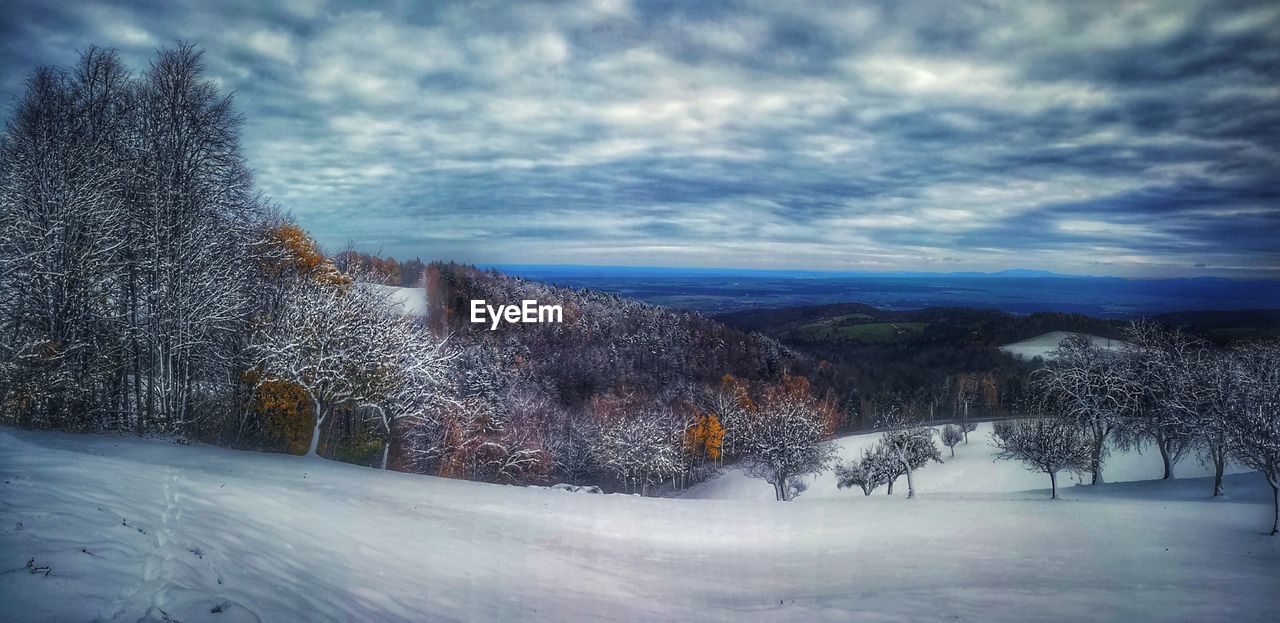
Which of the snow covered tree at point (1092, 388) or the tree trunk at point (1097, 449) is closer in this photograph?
the snow covered tree at point (1092, 388)

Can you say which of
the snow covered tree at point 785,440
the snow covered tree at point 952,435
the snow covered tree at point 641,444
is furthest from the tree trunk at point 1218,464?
the snow covered tree at point 641,444

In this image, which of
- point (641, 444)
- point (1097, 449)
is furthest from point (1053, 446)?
point (641, 444)

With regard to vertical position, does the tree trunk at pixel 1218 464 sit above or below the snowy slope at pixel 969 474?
above

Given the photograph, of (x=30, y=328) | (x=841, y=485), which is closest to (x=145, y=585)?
(x=30, y=328)

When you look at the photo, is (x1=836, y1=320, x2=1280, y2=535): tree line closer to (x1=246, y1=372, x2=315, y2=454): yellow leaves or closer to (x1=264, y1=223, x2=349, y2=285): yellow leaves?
(x1=246, y1=372, x2=315, y2=454): yellow leaves

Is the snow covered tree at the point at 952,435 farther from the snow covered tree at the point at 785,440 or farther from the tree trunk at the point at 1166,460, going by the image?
the tree trunk at the point at 1166,460

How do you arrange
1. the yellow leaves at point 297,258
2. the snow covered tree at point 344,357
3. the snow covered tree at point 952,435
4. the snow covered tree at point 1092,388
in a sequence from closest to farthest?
the snow covered tree at point 344,357, the snow covered tree at point 1092,388, the yellow leaves at point 297,258, the snow covered tree at point 952,435

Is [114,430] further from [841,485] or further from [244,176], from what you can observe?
[841,485]
